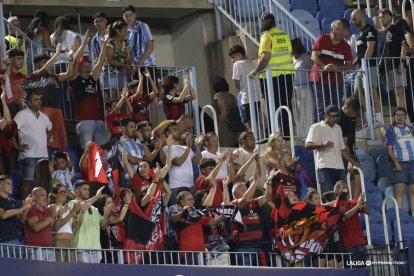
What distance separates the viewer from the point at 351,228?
2447cm

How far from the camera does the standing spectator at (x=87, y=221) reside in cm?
2245

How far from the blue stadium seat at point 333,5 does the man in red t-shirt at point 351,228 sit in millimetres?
6652

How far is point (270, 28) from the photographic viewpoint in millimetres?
27406

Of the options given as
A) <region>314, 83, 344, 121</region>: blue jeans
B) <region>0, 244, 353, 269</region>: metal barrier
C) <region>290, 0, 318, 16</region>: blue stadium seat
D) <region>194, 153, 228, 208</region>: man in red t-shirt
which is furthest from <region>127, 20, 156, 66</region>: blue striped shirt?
<region>0, 244, 353, 269</region>: metal barrier

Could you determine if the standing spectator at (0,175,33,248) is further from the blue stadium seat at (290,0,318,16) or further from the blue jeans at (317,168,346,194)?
the blue stadium seat at (290,0,318,16)

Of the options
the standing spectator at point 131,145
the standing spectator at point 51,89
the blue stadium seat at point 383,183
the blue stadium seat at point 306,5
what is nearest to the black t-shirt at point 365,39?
the blue stadium seat at point 383,183

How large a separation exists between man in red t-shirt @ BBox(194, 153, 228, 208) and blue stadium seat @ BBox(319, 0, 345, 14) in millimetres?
6336

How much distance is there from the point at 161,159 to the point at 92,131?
3.52ft

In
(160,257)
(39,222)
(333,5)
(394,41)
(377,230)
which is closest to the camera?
(39,222)

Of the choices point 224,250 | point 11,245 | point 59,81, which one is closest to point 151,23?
point 59,81

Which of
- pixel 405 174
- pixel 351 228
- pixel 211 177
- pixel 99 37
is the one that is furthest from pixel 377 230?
pixel 99 37

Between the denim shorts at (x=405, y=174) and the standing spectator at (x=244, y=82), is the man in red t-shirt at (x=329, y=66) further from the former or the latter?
the denim shorts at (x=405, y=174)

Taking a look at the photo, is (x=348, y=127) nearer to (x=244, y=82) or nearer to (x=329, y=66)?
(x=329, y=66)

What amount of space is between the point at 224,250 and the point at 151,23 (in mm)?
8823
